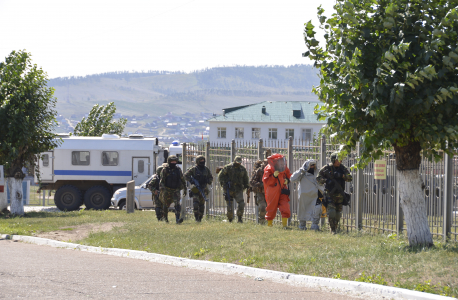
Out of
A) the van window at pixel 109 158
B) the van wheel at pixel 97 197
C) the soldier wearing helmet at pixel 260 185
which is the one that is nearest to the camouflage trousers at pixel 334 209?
the soldier wearing helmet at pixel 260 185

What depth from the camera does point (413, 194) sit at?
818 cm

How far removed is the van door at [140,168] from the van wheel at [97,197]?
146cm

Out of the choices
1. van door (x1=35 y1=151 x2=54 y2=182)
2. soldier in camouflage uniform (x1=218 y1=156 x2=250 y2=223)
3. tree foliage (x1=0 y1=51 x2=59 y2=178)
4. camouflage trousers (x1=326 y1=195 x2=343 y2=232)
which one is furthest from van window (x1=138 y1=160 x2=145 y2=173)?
camouflage trousers (x1=326 y1=195 x2=343 y2=232)

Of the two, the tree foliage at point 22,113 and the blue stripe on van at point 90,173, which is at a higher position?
the tree foliage at point 22,113

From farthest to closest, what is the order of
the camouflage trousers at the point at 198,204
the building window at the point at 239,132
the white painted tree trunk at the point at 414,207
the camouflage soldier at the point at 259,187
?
the building window at the point at 239,132 < the camouflage trousers at the point at 198,204 < the camouflage soldier at the point at 259,187 < the white painted tree trunk at the point at 414,207

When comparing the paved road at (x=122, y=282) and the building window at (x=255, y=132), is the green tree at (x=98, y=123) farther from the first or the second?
the building window at (x=255, y=132)

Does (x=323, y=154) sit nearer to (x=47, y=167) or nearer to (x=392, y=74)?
(x=392, y=74)

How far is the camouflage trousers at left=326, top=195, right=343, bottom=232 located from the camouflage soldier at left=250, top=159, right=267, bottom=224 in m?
2.27

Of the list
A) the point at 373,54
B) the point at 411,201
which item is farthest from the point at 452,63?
the point at 411,201

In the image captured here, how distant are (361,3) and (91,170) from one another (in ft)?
60.1

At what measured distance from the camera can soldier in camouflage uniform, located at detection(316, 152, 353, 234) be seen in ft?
34.8

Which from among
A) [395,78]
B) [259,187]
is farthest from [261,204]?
[395,78]

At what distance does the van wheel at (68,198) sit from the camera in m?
23.2

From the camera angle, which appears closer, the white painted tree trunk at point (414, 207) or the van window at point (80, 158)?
the white painted tree trunk at point (414, 207)
